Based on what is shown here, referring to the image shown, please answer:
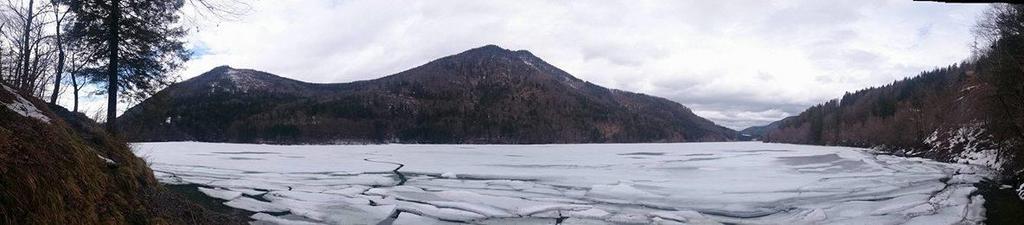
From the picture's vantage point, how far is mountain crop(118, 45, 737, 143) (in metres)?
94.1

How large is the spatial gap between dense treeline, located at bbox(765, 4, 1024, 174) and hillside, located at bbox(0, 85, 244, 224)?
22660 millimetres

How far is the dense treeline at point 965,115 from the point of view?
20.6 m

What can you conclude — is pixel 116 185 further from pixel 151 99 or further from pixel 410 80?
pixel 410 80

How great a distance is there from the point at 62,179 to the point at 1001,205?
17199mm

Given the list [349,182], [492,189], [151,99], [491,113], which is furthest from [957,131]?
[491,113]

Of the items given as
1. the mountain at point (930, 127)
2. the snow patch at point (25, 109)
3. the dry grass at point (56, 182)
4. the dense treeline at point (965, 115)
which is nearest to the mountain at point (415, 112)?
the mountain at point (930, 127)

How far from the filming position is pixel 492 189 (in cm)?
1720

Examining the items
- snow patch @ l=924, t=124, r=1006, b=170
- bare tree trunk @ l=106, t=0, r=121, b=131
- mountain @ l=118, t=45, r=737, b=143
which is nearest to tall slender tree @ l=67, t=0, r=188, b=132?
bare tree trunk @ l=106, t=0, r=121, b=131

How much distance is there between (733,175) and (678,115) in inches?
7068

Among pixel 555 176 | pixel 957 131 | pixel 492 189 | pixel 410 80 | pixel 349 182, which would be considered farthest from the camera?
pixel 410 80

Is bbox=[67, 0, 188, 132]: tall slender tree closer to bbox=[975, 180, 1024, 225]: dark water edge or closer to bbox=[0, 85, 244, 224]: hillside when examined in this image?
bbox=[0, 85, 244, 224]: hillside

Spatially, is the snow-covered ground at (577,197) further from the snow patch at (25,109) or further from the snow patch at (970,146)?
the snow patch at (970,146)

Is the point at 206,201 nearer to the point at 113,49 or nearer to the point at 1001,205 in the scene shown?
the point at 113,49

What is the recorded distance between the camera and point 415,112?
11819cm
